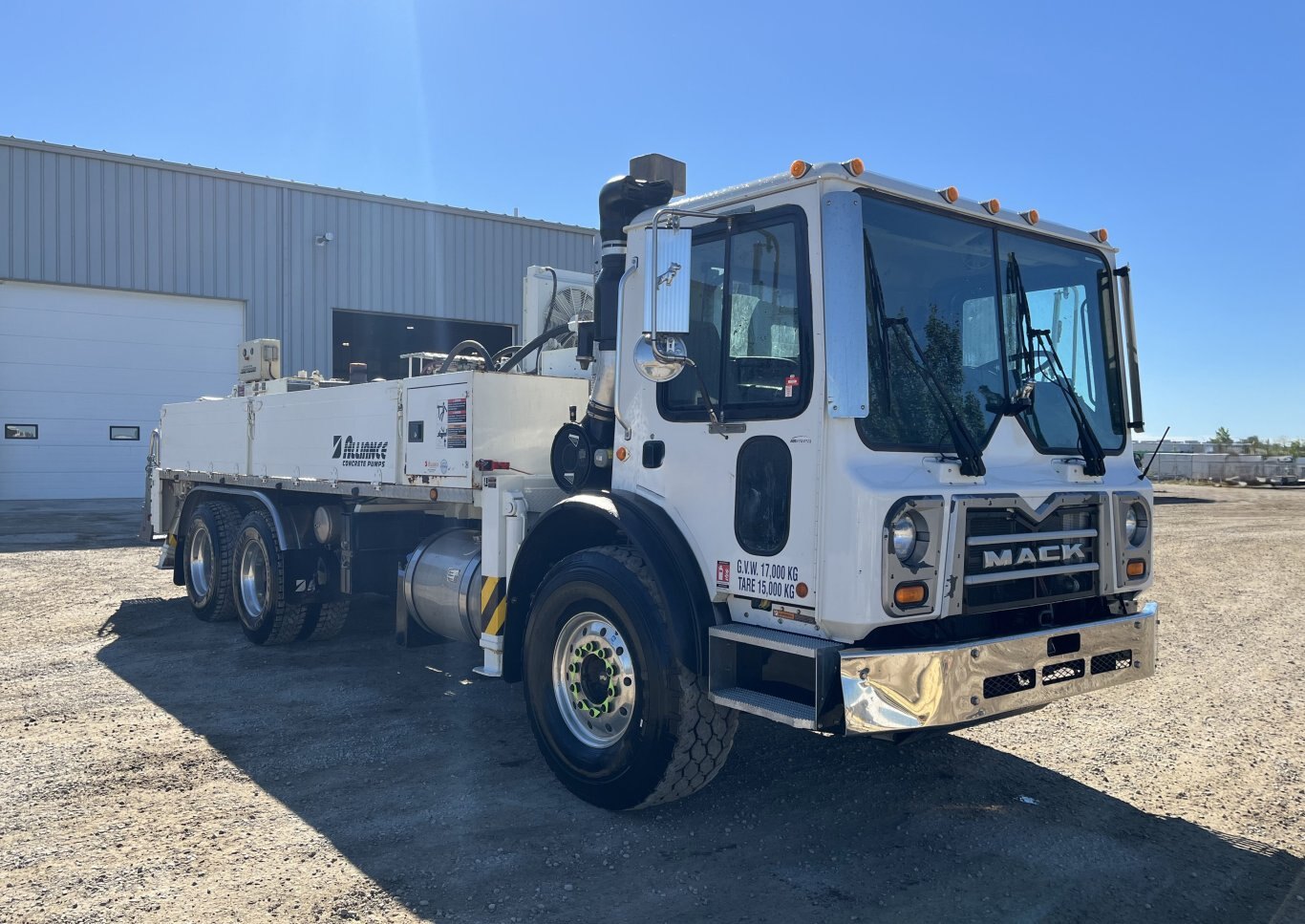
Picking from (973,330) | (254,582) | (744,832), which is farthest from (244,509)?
(973,330)

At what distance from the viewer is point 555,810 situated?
4.85m

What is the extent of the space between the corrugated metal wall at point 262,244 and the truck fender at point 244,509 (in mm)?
13618

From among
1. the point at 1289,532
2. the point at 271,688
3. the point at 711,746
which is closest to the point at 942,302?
the point at 711,746

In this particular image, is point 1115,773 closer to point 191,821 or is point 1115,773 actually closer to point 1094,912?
point 1094,912

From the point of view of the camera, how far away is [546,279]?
750cm

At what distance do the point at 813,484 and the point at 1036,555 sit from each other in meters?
1.08

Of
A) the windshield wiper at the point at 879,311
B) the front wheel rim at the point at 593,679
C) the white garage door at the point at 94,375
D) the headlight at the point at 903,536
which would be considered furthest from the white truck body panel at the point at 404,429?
the white garage door at the point at 94,375

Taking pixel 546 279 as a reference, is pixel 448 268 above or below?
above

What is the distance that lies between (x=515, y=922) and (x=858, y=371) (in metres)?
2.40

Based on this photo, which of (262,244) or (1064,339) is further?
(262,244)

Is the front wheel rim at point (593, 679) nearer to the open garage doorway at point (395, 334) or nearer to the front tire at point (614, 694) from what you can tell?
the front tire at point (614, 694)

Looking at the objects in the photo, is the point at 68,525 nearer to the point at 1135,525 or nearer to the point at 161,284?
the point at 161,284

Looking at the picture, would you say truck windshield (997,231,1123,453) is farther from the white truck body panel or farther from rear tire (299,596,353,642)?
rear tire (299,596,353,642)

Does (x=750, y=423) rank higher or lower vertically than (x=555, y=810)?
higher
